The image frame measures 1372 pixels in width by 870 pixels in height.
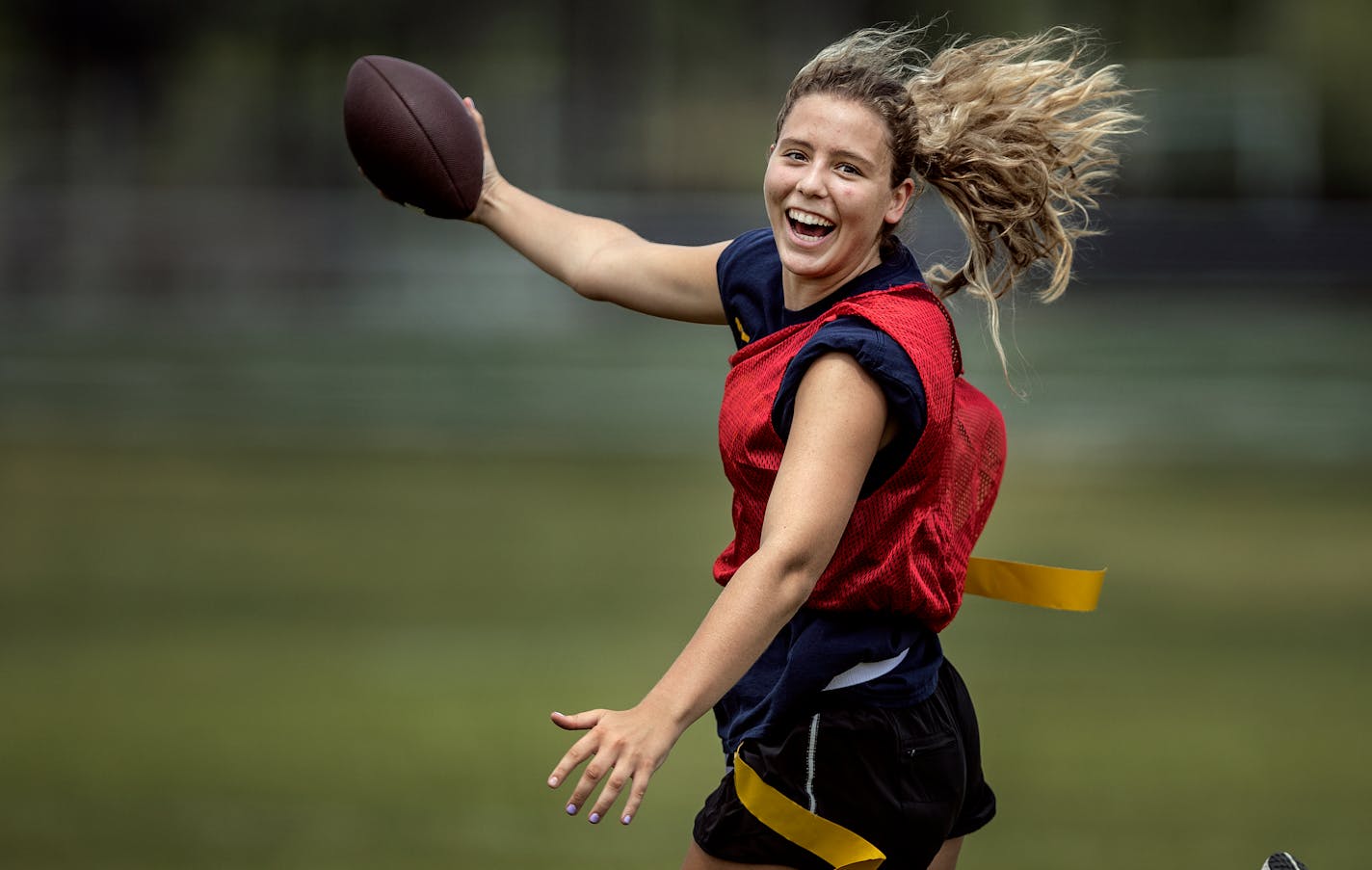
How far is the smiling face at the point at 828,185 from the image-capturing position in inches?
106

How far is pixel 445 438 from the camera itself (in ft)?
48.5

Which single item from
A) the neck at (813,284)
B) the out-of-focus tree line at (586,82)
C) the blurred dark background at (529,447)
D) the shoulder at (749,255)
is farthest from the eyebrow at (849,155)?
the out-of-focus tree line at (586,82)

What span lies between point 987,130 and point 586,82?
23071 mm

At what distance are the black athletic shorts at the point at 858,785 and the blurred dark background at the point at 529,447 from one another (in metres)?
1.22

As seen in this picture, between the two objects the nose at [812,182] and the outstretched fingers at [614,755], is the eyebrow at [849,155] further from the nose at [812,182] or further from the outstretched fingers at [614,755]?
the outstretched fingers at [614,755]

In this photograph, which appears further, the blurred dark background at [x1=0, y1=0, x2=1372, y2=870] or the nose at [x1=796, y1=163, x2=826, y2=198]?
the blurred dark background at [x1=0, y1=0, x2=1372, y2=870]

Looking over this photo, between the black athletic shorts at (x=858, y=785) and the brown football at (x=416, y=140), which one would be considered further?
the brown football at (x=416, y=140)

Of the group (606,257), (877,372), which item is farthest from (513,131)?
(877,372)

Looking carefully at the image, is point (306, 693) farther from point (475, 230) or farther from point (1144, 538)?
point (475, 230)

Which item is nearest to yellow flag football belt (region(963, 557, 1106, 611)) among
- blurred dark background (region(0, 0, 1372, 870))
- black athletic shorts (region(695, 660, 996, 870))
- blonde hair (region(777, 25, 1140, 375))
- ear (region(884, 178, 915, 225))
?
black athletic shorts (region(695, 660, 996, 870))

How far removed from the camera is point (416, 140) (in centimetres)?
333

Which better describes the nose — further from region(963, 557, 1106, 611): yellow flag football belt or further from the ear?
region(963, 557, 1106, 611): yellow flag football belt

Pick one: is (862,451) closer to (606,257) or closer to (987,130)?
(987,130)

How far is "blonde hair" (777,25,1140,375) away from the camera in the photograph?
2752 mm
